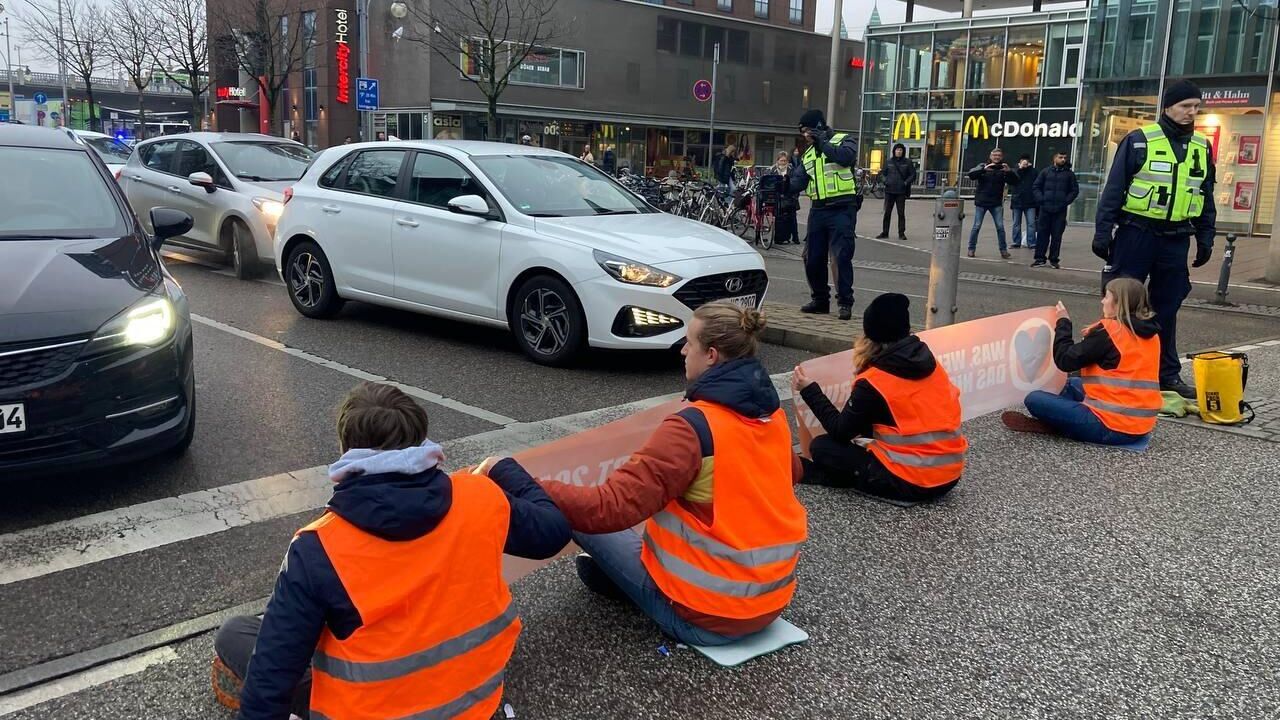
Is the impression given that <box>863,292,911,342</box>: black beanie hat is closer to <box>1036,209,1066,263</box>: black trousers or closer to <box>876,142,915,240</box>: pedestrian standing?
<box>1036,209,1066,263</box>: black trousers

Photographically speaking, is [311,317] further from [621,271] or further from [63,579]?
[63,579]

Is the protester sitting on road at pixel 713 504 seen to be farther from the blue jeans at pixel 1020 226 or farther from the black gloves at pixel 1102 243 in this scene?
the blue jeans at pixel 1020 226

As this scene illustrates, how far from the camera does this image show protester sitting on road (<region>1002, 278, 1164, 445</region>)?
569 centimetres

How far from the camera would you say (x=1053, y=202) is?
16.1 m

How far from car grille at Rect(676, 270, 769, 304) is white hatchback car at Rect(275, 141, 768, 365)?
1 cm

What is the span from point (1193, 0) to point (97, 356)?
24443 millimetres

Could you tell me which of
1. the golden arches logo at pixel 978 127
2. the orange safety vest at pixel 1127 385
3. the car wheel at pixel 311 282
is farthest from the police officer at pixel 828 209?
the golden arches logo at pixel 978 127

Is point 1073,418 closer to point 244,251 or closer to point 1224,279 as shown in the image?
point 1224,279

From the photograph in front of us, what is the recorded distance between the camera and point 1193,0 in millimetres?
22281

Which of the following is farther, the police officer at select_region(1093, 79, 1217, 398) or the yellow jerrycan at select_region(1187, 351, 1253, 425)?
the police officer at select_region(1093, 79, 1217, 398)

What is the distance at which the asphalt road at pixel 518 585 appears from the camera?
314cm

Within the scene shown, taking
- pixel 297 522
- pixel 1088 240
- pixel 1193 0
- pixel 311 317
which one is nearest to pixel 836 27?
pixel 1193 0

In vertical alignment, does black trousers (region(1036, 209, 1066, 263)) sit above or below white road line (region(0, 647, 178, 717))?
above

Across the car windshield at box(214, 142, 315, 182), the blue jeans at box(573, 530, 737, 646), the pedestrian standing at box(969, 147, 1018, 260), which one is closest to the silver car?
the car windshield at box(214, 142, 315, 182)
